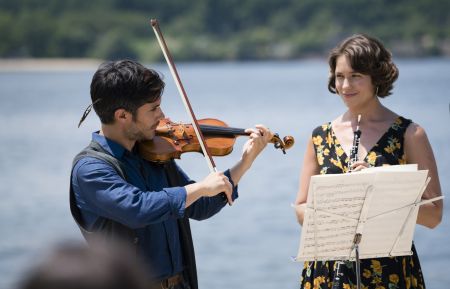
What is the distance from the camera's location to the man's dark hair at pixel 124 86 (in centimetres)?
294

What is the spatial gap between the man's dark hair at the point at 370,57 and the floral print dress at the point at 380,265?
0.17m

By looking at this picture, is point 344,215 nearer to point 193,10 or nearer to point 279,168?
point 279,168

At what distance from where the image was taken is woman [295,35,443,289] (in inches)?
140

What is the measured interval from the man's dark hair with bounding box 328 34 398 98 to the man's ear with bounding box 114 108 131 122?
103cm

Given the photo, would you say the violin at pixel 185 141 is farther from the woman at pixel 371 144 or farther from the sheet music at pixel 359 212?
the sheet music at pixel 359 212

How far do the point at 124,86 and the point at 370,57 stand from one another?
109 cm

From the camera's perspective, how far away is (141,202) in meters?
2.84

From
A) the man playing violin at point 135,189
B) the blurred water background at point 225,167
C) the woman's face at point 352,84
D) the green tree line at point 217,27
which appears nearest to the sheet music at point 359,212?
the man playing violin at point 135,189

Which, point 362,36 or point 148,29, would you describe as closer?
point 362,36

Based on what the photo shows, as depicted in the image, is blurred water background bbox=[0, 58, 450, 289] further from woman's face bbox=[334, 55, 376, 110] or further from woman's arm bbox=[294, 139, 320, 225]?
woman's face bbox=[334, 55, 376, 110]

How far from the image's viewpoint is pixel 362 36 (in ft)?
12.1

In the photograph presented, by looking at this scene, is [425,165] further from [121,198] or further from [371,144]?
[121,198]

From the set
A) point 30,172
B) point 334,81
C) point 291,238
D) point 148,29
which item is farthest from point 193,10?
point 334,81

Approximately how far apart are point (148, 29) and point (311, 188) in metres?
68.5
